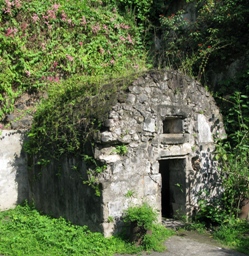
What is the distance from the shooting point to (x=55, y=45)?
9594 millimetres

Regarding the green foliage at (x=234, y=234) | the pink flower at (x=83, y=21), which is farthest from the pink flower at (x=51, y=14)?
the green foliage at (x=234, y=234)

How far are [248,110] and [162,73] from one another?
2.87m

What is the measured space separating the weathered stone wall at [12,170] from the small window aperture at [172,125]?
339 centimetres

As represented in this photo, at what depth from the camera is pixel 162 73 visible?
21.7ft

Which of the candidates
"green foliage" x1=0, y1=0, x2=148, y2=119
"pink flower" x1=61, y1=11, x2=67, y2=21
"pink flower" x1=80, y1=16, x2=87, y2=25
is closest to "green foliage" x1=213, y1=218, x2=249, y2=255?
"green foliage" x1=0, y1=0, x2=148, y2=119

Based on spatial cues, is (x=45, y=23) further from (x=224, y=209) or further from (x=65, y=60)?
(x=224, y=209)

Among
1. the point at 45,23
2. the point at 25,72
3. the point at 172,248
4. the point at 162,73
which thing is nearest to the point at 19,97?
the point at 25,72

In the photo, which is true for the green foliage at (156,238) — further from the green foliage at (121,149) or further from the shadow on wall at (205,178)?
the green foliage at (121,149)

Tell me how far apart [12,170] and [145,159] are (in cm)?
348

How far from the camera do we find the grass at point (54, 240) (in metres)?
5.50

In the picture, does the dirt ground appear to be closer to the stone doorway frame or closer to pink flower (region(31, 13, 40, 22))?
the stone doorway frame

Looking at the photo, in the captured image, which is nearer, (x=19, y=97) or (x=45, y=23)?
(x=19, y=97)

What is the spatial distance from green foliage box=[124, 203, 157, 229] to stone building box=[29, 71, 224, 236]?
206mm

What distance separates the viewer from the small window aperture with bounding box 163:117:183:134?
22.6ft
